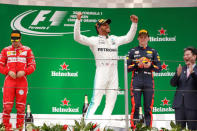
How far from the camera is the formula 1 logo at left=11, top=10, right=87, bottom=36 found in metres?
6.10

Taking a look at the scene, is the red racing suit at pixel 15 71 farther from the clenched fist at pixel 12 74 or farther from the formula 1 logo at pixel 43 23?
the formula 1 logo at pixel 43 23

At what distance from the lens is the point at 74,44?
6.21 m

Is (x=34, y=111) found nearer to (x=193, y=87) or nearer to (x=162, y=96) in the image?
(x=162, y=96)

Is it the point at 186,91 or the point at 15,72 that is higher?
the point at 15,72

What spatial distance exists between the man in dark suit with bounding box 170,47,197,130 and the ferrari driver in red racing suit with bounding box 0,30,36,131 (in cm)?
162

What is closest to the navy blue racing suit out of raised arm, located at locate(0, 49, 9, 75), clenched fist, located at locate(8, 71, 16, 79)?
clenched fist, located at locate(8, 71, 16, 79)

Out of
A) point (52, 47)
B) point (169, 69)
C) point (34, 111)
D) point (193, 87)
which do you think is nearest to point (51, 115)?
point (34, 111)

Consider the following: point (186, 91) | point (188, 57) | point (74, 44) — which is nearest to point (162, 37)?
point (74, 44)

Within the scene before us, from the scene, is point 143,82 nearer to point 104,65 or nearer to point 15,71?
point 104,65

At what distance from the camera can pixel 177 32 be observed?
6.21 m

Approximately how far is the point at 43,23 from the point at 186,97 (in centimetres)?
318

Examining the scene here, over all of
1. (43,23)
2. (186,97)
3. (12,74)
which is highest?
(43,23)

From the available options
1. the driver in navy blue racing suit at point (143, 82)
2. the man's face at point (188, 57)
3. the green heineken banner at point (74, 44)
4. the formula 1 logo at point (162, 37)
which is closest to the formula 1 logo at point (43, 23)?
the green heineken banner at point (74, 44)

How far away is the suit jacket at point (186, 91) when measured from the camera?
3.63 m
